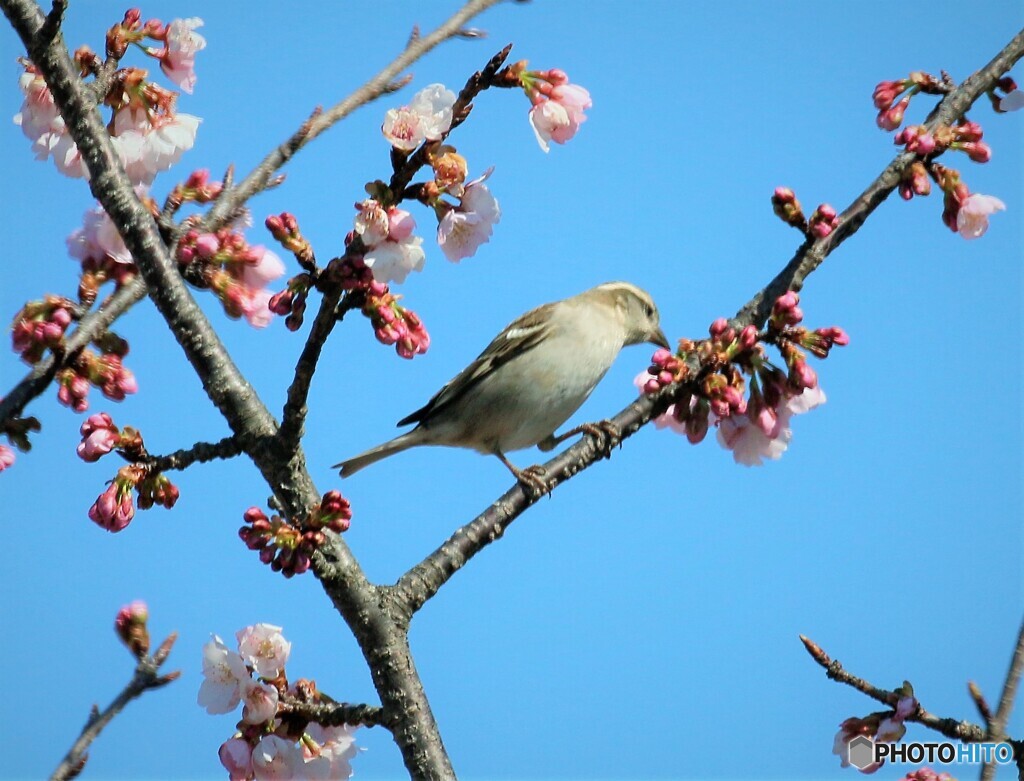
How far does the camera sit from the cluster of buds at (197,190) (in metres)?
3.38

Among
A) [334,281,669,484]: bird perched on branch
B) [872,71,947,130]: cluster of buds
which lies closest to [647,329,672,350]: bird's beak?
[334,281,669,484]: bird perched on branch

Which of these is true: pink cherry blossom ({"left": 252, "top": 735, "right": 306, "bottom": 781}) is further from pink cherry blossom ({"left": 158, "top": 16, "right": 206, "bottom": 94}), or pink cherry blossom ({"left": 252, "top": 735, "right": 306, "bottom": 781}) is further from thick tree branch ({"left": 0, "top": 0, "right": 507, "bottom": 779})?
pink cherry blossom ({"left": 158, "top": 16, "right": 206, "bottom": 94})

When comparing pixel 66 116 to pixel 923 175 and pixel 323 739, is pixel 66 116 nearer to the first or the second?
pixel 323 739

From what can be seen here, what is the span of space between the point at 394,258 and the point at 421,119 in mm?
384

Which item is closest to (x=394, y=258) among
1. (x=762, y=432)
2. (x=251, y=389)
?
(x=251, y=389)

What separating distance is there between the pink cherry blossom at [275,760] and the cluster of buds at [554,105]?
2.13m

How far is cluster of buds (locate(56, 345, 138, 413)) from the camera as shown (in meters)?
3.15

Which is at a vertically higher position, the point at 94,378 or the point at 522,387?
the point at 522,387

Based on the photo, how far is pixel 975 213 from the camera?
172 inches

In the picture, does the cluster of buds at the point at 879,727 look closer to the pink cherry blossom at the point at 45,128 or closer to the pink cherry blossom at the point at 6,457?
the pink cherry blossom at the point at 6,457

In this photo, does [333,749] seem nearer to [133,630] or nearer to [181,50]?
[133,630]

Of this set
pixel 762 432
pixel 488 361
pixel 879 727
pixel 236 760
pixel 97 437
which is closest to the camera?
pixel 97 437

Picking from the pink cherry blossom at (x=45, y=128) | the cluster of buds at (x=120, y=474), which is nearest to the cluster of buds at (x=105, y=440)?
the cluster of buds at (x=120, y=474)

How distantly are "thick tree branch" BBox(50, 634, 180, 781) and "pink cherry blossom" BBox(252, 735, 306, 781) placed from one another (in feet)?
1.93
